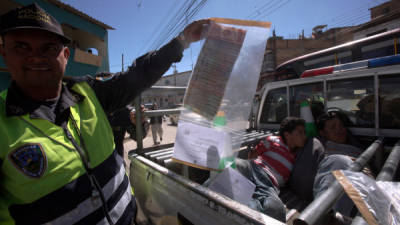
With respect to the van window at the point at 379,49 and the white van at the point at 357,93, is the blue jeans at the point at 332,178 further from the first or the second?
the van window at the point at 379,49

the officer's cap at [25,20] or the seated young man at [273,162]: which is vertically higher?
the officer's cap at [25,20]

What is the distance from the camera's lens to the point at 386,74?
6.68 feet

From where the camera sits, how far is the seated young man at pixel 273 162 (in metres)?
1.60

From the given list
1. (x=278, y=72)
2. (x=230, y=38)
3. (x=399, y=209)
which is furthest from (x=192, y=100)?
(x=278, y=72)

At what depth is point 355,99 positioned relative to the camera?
239 centimetres

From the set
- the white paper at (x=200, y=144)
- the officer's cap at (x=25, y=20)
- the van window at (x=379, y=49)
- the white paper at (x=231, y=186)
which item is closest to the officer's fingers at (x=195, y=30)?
the white paper at (x=200, y=144)

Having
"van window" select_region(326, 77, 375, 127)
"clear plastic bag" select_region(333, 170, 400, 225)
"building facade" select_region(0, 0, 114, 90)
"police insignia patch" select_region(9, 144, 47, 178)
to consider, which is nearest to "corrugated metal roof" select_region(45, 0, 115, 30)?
"building facade" select_region(0, 0, 114, 90)

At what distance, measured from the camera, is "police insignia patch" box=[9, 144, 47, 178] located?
0.79m

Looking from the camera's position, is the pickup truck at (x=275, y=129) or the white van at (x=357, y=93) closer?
the pickup truck at (x=275, y=129)

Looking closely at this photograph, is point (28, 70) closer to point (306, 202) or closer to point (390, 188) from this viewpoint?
point (390, 188)

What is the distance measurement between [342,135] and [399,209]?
1686 millimetres

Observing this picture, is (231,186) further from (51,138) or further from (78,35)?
(78,35)

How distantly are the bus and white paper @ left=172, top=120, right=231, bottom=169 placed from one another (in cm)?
327

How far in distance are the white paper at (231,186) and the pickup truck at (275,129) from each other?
0.07 m
